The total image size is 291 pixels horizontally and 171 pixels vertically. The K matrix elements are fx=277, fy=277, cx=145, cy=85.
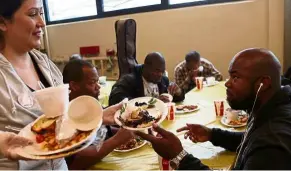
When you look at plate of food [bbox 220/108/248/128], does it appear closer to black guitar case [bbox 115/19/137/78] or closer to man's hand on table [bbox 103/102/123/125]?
man's hand on table [bbox 103/102/123/125]

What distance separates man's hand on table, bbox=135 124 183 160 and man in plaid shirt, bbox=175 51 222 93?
2482mm

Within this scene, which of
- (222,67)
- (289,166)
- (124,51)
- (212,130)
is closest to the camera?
(289,166)

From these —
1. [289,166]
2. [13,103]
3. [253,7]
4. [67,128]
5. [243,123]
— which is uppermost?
[253,7]

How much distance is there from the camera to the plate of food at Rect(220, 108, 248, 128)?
6.24 feet

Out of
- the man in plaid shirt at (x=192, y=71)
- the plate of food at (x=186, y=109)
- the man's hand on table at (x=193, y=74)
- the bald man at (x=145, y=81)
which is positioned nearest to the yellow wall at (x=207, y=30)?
the man in plaid shirt at (x=192, y=71)

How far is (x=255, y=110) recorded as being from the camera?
124cm

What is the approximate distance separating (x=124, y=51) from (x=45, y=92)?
2344 mm

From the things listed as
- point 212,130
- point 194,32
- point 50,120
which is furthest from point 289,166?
point 194,32

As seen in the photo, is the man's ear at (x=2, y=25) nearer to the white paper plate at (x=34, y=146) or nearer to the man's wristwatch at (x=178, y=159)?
the white paper plate at (x=34, y=146)

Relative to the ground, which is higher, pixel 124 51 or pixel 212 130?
pixel 124 51

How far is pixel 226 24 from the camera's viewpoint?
12.8ft

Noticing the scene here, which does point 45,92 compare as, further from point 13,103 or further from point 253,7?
point 253,7

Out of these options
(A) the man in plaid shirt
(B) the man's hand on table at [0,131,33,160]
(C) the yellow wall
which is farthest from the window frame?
(B) the man's hand on table at [0,131,33,160]

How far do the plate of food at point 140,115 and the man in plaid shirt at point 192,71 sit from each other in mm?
2131
